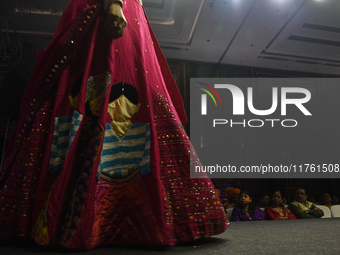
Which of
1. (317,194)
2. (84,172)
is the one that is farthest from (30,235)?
(317,194)

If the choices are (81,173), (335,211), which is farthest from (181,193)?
(335,211)

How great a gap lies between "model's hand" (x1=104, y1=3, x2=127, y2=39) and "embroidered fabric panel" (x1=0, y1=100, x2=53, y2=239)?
0.35m

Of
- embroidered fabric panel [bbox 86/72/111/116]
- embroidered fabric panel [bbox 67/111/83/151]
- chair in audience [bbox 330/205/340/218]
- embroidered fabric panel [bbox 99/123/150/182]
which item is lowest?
chair in audience [bbox 330/205/340/218]

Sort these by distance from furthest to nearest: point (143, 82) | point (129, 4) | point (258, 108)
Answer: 1. point (258, 108)
2. point (129, 4)
3. point (143, 82)

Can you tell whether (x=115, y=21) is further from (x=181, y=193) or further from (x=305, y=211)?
(x=305, y=211)

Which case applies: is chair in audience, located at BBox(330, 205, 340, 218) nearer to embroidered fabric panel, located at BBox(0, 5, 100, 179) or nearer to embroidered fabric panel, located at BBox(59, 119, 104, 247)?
embroidered fabric panel, located at BBox(59, 119, 104, 247)

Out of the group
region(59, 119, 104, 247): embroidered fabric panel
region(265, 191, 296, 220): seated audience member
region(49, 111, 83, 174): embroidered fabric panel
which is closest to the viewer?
region(59, 119, 104, 247): embroidered fabric panel

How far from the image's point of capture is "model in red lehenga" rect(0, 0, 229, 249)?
0.68 metres

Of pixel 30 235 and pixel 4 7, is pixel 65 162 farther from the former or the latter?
pixel 4 7

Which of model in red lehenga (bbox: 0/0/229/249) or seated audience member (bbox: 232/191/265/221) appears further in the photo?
seated audience member (bbox: 232/191/265/221)

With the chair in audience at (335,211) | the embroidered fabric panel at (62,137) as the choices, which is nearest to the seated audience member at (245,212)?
the chair in audience at (335,211)

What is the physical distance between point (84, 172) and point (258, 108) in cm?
562

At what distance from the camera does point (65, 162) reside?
2.30 feet

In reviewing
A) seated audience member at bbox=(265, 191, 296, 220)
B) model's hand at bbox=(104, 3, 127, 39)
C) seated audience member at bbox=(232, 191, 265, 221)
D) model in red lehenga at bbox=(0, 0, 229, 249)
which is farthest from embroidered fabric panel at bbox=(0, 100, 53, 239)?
seated audience member at bbox=(265, 191, 296, 220)
